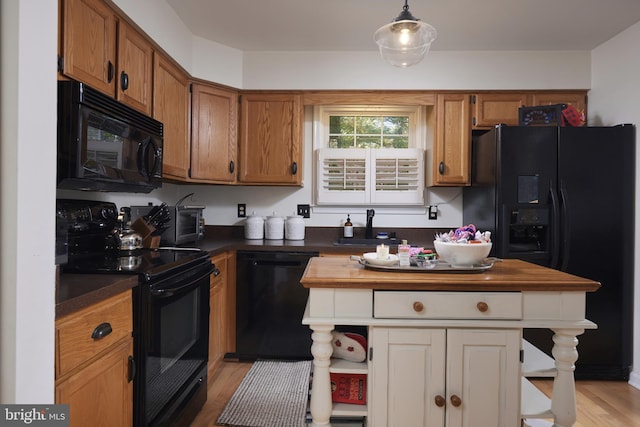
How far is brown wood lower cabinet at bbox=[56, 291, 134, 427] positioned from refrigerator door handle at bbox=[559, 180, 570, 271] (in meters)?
2.65

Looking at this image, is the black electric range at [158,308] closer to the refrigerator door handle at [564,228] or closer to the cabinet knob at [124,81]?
the cabinet knob at [124,81]

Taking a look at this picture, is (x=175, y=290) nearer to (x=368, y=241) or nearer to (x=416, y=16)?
(x=368, y=241)

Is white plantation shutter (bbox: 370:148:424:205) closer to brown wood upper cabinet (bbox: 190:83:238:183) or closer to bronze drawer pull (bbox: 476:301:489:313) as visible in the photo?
brown wood upper cabinet (bbox: 190:83:238:183)

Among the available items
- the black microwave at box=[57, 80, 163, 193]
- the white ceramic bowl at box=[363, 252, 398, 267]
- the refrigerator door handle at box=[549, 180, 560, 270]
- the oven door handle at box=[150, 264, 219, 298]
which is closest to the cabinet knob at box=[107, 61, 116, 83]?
the black microwave at box=[57, 80, 163, 193]

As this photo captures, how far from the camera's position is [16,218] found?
751 mm

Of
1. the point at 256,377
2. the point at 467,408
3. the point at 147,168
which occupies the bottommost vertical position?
the point at 256,377

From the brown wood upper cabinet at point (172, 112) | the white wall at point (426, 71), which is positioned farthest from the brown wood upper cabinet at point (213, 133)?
the white wall at point (426, 71)

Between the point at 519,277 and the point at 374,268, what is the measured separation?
565 millimetres

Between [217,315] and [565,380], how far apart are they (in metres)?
2.02

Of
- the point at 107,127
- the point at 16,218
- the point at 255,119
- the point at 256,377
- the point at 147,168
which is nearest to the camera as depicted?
the point at 16,218

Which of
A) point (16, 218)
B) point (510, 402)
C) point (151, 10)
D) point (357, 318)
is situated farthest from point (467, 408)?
point (151, 10)

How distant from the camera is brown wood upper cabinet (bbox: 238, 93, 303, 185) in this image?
3.14 m

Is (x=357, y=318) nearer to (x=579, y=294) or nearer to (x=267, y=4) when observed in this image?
(x=579, y=294)

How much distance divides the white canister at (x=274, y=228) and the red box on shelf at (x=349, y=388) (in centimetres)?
175
